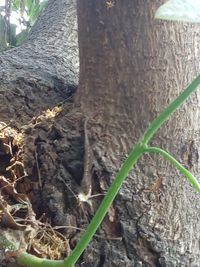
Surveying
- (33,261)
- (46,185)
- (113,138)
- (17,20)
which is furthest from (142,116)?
(17,20)

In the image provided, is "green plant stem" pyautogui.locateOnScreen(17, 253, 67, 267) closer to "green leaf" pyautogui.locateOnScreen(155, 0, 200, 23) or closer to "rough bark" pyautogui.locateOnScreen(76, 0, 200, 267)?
"rough bark" pyautogui.locateOnScreen(76, 0, 200, 267)

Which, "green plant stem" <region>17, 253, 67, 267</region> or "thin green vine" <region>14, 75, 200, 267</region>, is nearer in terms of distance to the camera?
"thin green vine" <region>14, 75, 200, 267</region>

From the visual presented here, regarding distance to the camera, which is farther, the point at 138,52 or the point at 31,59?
the point at 31,59

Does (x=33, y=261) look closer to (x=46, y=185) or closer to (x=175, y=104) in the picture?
(x=46, y=185)

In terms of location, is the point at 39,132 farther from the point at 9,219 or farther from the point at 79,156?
the point at 9,219

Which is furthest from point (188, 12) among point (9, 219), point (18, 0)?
point (18, 0)

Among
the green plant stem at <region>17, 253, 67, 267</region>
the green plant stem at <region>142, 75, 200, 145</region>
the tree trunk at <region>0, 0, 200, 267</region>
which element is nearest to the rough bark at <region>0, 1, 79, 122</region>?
the tree trunk at <region>0, 0, 200, 267</region>

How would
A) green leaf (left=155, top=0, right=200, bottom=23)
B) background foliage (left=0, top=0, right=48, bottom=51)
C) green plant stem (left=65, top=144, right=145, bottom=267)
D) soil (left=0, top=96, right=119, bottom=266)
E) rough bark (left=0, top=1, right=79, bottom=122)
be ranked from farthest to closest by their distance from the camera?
background foliage (left=0, top=0, right=48, bottom=51), rough bark (left=0, top=1, right=79, bottom=122), soil (left=0, top=96, right=119, bottom=266), green plant stem (left=65, top=144, right=145, bottom=267), green leaf (left=155, top=0, right=200, bottom=23)

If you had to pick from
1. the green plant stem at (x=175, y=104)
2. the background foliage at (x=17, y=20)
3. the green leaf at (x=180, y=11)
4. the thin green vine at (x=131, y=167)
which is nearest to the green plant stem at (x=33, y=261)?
the thin green vine at (x=131, y=167)
